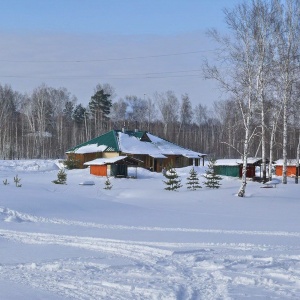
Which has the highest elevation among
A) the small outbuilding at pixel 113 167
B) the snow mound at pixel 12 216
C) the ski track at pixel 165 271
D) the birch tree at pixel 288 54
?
the birch tree at pixel 288 54

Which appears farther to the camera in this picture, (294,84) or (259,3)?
(294,84)

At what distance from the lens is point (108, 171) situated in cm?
3972

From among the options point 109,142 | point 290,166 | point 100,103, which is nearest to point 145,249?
point 290,166

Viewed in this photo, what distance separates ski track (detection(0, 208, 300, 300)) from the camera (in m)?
6.55

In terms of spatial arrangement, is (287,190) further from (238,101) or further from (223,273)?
(223,273)

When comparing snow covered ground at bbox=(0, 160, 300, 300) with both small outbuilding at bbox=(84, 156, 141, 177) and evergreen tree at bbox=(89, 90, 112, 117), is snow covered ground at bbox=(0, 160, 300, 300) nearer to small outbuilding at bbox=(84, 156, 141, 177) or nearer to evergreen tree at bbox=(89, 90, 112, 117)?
small outbuilding at bbox=(84, 156, 141, 177)

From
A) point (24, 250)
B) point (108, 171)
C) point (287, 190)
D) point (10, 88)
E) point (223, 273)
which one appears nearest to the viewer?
point (223, 273)

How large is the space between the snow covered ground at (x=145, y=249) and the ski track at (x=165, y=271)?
2 centimetres

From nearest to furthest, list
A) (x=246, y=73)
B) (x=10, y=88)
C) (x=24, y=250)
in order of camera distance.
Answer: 1. (x=24, y=250)
2. (x=246, y=73)
3. (x=10, y=88)

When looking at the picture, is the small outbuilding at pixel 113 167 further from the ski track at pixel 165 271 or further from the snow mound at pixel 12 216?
the ski track at pixel 165 271

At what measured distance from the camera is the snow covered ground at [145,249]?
677 centimetres

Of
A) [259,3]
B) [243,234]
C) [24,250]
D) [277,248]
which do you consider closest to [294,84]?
[259,3]

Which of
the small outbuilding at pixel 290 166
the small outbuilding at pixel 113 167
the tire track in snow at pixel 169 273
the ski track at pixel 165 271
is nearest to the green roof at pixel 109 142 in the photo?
the small outbuilding at pixel 113 167

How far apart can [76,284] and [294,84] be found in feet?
78.7
